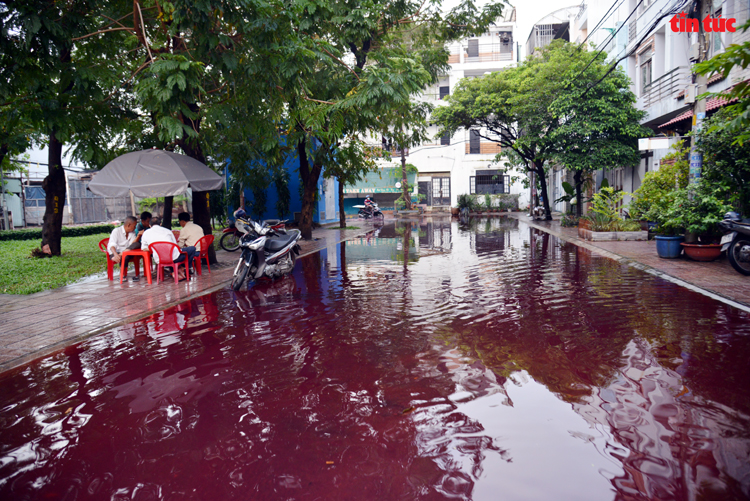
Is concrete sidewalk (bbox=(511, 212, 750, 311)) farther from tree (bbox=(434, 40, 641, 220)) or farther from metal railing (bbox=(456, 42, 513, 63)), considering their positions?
metal railing (bbox=(456, 42, 513, 63))

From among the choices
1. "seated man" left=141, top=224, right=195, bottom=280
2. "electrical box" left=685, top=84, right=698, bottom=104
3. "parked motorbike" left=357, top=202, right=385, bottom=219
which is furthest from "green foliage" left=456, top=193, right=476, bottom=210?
"seated man" left=141, top=224, right=195, bottom=280

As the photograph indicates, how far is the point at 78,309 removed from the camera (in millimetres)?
7512

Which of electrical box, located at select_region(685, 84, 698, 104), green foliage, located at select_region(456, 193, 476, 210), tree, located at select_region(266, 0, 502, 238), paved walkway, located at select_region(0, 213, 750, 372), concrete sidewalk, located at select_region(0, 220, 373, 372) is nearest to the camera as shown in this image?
concrete sidewalk, located at select_region(0, 220, 373, 372)

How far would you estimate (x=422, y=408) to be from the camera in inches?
150

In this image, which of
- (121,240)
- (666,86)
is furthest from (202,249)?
(666,86)

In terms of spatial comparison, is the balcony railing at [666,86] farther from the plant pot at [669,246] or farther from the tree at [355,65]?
the plant pot at [669,246]

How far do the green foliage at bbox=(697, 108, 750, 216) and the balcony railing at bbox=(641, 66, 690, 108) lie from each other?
6.64 m

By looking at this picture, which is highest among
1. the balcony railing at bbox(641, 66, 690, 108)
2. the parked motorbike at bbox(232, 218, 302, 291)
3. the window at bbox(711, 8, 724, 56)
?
the window at bbox(711, 8, 724, 56)

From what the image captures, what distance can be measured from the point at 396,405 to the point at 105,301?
603 cm

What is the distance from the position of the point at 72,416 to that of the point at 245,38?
6.69 m

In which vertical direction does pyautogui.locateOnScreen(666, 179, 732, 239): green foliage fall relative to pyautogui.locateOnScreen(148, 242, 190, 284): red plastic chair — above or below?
above

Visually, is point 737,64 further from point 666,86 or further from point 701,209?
point 666,86

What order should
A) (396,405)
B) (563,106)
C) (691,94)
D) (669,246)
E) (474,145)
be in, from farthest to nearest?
(474,145), (563,106), (691,94), (669,246), (396,405)

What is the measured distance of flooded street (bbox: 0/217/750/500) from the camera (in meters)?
2.88
